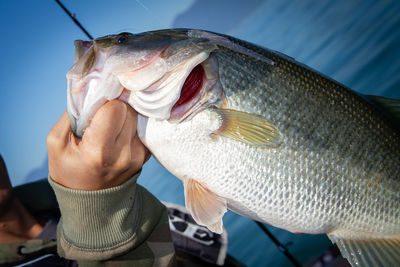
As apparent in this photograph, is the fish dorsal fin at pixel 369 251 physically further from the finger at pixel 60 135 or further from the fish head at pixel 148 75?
the finger at pixel 60 135

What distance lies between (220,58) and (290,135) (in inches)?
15.8

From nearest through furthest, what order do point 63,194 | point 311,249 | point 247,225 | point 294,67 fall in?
point 63,194
point 294,67
point 311,249
point 247,225

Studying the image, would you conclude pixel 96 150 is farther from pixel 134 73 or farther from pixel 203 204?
pixel 203 204

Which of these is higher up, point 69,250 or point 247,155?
point 247,155

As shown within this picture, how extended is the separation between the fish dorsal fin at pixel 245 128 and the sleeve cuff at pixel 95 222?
0.38 metres

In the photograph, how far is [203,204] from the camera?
102 cm

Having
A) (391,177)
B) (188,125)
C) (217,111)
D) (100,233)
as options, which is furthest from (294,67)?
(100,233)

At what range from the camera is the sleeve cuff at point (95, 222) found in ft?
2.98

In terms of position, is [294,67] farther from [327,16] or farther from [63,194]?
[327,16]

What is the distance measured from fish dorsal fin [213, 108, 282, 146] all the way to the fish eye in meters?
0.40

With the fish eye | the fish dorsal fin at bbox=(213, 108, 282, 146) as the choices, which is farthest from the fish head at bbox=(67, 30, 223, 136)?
the fish dorsal fin at bbox=(213, 108, 282, 146)

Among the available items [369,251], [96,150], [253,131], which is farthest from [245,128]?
[369,251]

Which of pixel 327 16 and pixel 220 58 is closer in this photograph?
pixel 220 58

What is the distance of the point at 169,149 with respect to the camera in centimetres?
98
